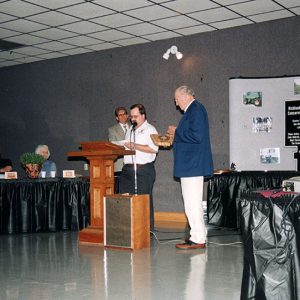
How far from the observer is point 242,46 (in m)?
6.83

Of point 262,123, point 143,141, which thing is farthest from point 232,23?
point 143,141

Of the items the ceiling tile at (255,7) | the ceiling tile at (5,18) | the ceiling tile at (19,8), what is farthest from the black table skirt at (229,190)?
the ceiling tile at (5,18)

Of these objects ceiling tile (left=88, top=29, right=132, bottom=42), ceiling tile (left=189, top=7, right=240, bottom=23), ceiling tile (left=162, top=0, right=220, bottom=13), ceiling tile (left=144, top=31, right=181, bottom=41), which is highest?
ceiling tile (left=88, top=29, right=132, bottom=42)

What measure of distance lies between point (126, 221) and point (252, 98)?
2.82 metres

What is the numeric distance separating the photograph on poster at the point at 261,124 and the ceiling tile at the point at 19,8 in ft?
10.2

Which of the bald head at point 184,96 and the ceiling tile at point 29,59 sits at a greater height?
the ceiling tile at point 29,59

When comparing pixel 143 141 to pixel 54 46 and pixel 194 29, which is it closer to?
pixel 194 29

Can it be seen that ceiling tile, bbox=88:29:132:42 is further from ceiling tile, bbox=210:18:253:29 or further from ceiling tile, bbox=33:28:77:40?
ceiling tile, bbox=210:18:253:29

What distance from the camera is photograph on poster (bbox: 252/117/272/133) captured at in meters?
6.50

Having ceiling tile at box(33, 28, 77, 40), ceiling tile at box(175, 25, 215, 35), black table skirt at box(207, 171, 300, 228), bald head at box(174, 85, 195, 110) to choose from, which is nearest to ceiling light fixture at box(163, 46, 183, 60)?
ceiling tile at box(175, 25, 215, 35)

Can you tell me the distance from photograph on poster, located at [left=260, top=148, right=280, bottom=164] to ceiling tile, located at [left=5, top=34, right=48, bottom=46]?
378cm

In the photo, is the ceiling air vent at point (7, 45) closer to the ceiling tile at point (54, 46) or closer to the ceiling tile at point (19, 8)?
the ceiling tile at point (54, 46)

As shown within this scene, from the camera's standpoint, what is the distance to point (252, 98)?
653 centimetres

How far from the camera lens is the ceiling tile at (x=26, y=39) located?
7348 mm
